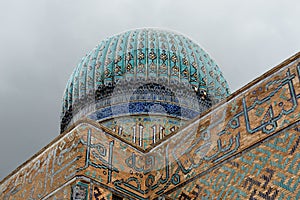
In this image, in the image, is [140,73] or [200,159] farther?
[140,73]

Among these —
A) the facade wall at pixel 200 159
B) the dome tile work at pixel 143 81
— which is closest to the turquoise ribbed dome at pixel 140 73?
the dome tile work at pixel 143 81

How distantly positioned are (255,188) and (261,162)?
0.83 feet

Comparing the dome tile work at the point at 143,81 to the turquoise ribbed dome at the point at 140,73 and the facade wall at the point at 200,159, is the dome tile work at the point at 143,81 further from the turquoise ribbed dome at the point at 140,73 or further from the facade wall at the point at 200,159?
the facade wall at the point at 200,159

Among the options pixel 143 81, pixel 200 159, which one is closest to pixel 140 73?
pixel 143 81

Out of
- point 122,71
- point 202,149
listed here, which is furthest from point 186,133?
point 122,71

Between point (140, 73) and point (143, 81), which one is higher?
point (140, 73)

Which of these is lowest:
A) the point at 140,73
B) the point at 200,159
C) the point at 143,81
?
the point at 200,159

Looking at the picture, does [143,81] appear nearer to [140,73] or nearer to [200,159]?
[140,73]

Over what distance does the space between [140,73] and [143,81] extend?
158mm

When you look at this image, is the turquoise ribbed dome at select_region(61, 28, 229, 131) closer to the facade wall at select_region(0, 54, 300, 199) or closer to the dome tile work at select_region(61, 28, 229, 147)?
the dome tile work at select_region(61, 28, 229, 147)

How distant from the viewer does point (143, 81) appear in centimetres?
832

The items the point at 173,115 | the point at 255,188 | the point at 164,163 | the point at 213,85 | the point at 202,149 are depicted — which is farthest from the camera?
the point at 213,85

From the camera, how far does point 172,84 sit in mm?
8328

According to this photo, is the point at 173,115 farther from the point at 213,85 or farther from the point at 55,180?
the point at 55,180
